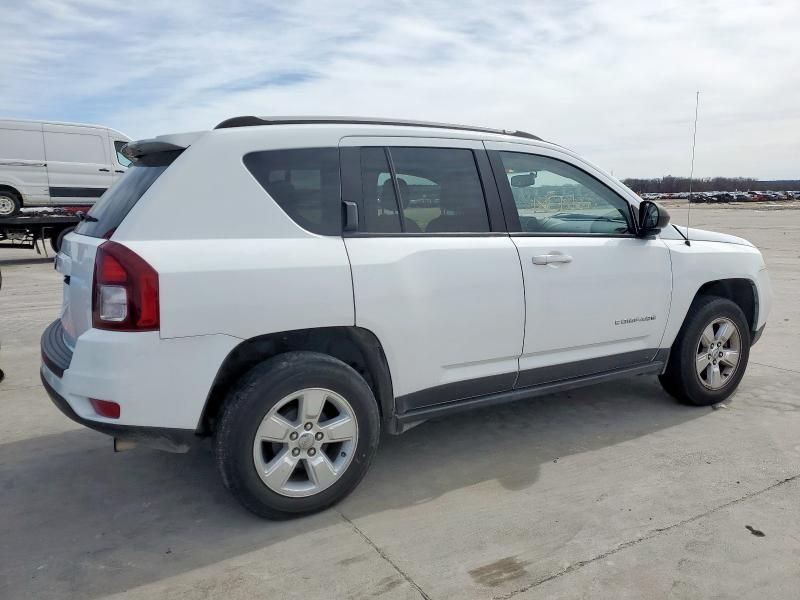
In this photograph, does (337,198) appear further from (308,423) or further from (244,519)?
(244,519)

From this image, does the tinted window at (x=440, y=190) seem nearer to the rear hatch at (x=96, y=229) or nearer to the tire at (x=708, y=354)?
the rear hatch at (x=96, y=229)

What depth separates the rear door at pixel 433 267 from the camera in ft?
10.6

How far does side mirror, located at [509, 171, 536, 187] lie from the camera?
3.80 m

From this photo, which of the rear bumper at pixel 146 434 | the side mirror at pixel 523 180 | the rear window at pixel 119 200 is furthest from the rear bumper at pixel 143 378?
the side mirror at pixel 523 180

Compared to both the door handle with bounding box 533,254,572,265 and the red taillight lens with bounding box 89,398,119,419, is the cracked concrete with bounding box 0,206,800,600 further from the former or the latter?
the door handle with bounding box 533,254,572,265

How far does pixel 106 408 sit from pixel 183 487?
0.89 m

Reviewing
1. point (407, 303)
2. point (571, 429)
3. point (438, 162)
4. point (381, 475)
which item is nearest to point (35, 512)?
point (381, 475)

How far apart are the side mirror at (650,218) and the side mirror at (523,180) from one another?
763 millimetres

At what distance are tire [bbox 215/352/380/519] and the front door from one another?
1085 mm

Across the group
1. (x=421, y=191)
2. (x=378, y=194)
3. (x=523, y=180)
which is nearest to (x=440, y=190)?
(x=421, y=191)

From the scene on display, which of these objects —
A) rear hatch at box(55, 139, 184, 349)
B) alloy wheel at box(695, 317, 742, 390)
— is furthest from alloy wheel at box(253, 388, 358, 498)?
alloy wheel at box(695, 317, 742, 390)

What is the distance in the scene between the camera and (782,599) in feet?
8.20

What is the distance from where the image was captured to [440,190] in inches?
140

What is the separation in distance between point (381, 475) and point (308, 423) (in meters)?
0.78
